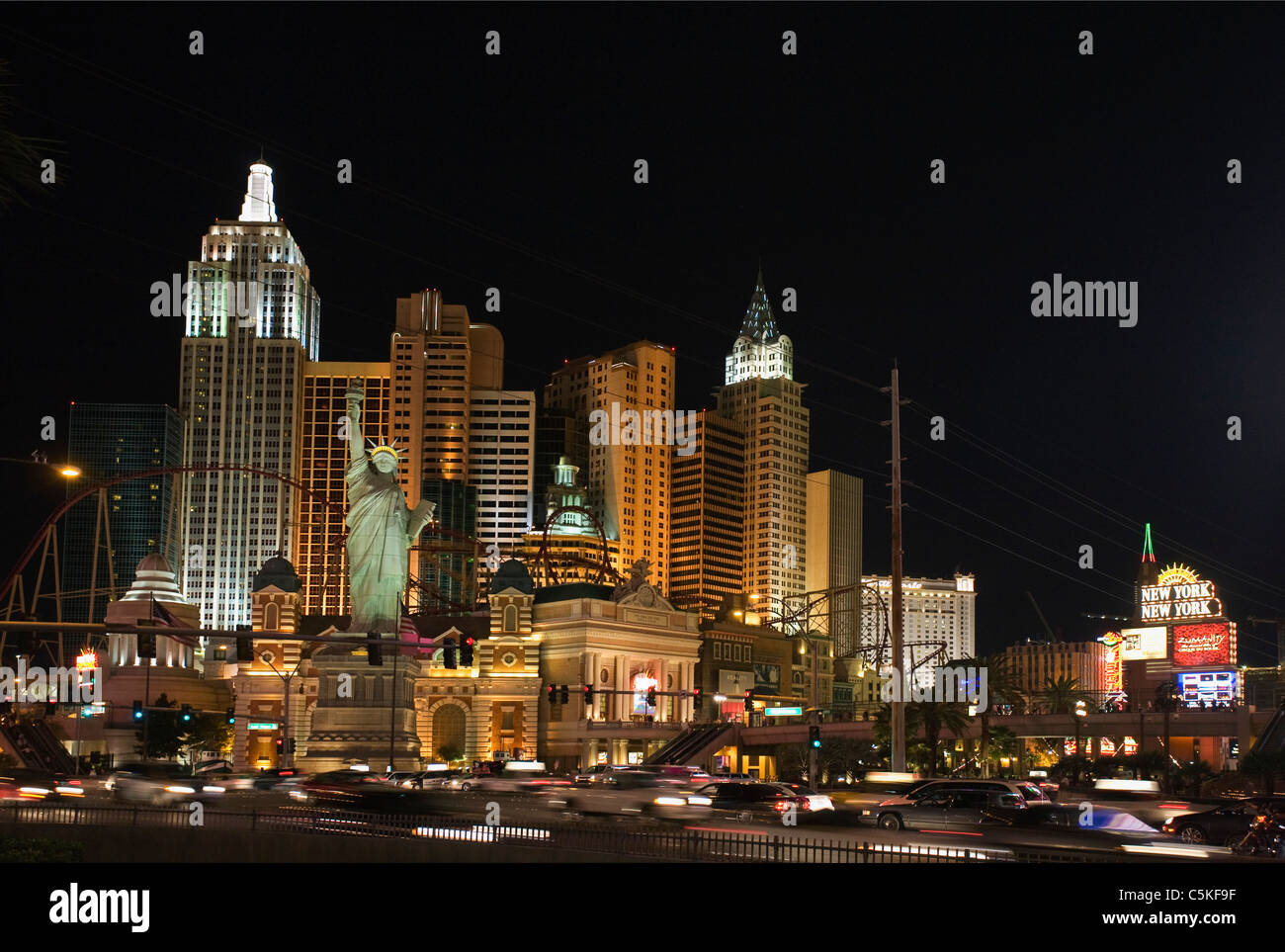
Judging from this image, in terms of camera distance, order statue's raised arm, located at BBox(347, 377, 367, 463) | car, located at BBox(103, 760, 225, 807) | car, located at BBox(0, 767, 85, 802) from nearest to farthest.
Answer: car, located at BBox(103, 760, 225, 807) → car, located at BBox(0, 767, 85, 802) → statue's raised arm, located at BBox(347, 377, 367, 463)

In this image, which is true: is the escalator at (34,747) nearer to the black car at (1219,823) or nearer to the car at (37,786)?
the car at (37,786)

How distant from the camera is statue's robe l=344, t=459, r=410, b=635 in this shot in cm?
9856

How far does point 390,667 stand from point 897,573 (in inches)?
2169

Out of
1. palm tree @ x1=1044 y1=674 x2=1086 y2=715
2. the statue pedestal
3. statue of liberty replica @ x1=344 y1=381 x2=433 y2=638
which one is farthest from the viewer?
palm tree @ x1=1044 y1=674 x2=1086 y2=715

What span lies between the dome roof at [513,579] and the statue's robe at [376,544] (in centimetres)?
1764

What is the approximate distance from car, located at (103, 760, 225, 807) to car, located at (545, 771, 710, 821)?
472 inches

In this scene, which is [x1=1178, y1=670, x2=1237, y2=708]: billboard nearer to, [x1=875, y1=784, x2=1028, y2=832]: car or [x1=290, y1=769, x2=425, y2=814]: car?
[x1=875, y1=784, x2=1028, y2=832]: car

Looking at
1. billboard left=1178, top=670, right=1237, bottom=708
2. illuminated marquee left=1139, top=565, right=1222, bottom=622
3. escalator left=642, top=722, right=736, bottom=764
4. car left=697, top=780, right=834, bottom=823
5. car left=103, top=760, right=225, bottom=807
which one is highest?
illuminated marquee left=1139, top=565, right=1222, bottom=622

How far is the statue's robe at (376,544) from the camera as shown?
9856 centimetres

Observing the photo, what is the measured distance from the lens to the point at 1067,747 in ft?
431

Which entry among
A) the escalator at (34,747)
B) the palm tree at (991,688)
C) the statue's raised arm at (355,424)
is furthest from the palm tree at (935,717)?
the escalator at (34,747)

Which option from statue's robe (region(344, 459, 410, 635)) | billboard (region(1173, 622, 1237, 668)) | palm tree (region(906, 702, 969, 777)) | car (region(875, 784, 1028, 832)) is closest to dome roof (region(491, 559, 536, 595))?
statue's robe (region(344, 459, 410, 635))
